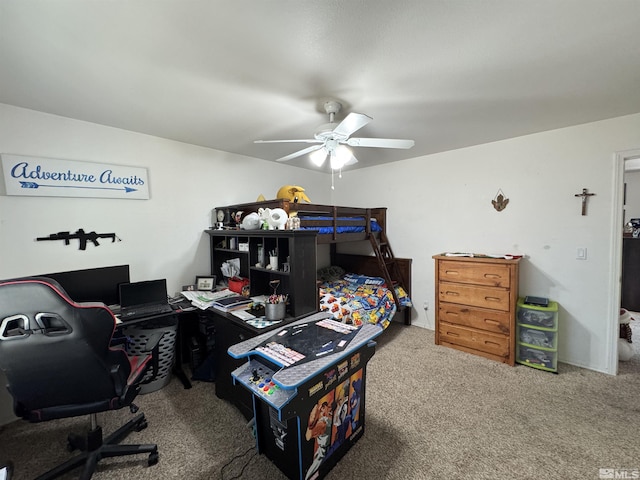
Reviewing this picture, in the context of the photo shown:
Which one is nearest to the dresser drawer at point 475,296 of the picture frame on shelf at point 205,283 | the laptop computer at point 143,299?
the picture frame on shelf at point 205,283

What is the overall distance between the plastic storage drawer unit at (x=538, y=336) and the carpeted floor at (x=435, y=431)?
0.35 feet

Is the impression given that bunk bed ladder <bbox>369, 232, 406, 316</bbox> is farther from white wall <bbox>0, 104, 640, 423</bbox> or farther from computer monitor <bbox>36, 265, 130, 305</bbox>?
computer monitor <bbox>36, 265, 130, 305</bbox>

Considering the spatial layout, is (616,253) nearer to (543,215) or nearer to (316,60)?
(543,215)

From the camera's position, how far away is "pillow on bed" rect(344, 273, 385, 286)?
145 inches

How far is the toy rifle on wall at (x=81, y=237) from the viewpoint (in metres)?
2.17

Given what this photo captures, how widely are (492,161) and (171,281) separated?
13.1ft

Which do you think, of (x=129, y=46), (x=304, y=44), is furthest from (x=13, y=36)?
(x=304, y=44)

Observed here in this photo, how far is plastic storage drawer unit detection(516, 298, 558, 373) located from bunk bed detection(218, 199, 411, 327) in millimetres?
1288

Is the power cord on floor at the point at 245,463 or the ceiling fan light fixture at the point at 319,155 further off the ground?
the ceiling fan light fixture at the point at 319,155

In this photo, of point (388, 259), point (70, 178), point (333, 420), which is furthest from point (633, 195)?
point (70, 178)

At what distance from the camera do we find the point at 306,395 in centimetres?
123

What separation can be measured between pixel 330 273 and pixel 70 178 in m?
3.23

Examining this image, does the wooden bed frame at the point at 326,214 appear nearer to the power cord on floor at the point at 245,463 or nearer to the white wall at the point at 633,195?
the power cord on floor at the point at 245,463

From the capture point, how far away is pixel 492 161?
3035 mm
